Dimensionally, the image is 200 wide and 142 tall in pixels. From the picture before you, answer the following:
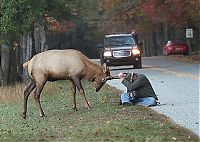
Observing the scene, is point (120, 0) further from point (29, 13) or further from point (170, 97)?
point (170, 97)

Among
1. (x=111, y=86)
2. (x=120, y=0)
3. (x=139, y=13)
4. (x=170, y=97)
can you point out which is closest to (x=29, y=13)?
(x=111, y=86)

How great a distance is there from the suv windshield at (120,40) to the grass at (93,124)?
15.4 m

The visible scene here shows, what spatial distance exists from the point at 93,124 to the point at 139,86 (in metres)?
3.47

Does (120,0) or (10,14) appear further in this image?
(120,0)

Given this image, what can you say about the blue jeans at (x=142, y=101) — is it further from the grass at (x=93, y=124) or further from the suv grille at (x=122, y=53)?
the suv grille at (x=122, y=53)

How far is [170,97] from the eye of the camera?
749 inches

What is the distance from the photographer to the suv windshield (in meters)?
35.5

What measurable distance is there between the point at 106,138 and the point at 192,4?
113 ft

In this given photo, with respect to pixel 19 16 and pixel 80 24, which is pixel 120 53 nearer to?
pixel 19 16

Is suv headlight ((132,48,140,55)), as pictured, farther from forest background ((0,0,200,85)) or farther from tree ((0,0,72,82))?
tree ((0,0,72,82))

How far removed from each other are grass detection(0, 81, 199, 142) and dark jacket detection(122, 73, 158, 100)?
61cm

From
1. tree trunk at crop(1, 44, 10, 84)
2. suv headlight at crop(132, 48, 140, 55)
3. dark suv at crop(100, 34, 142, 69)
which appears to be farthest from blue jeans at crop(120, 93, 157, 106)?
tree trunk at crop(1, 44, 10, 84)

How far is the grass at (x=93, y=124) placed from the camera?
11.5 m

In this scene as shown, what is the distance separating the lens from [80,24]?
7519 centimetres
